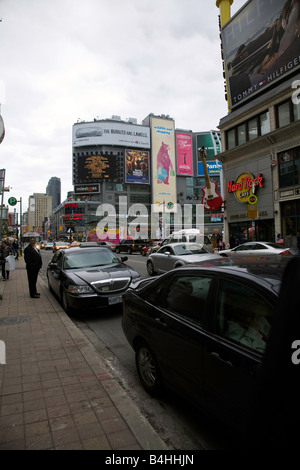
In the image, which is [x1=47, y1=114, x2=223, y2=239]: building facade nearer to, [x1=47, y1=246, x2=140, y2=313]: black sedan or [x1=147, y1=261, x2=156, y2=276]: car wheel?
[x1=147, y1=261, x2=156, y2=276]: car wheel

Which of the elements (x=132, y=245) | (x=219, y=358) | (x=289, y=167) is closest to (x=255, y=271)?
(x=219, y=358)

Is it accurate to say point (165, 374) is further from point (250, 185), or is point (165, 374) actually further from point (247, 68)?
point (247, 68)

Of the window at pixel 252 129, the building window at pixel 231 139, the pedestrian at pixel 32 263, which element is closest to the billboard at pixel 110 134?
the building window at pixel 231 139

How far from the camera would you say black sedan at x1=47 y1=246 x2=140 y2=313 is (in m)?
6.55

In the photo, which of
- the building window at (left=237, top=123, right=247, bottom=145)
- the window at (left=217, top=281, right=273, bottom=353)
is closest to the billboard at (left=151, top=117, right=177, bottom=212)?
the building window at (left=237, top=123, right=247, bottom=145)

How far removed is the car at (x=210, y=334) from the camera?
2148 mm

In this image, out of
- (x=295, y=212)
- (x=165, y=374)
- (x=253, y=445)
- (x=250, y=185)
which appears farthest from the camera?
(x=250, y=185)

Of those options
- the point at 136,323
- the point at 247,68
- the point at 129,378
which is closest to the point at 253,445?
the point at 136,323

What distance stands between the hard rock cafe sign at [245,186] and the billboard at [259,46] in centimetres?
757

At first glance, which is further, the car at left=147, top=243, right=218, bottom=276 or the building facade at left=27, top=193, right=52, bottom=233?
the building facade at left=27, top=193, right=52, bottom=233

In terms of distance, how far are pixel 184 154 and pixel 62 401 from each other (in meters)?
108

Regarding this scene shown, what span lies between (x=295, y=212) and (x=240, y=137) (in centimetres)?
975

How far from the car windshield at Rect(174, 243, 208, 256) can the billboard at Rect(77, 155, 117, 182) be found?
88005 mm

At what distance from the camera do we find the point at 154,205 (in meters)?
98.8
